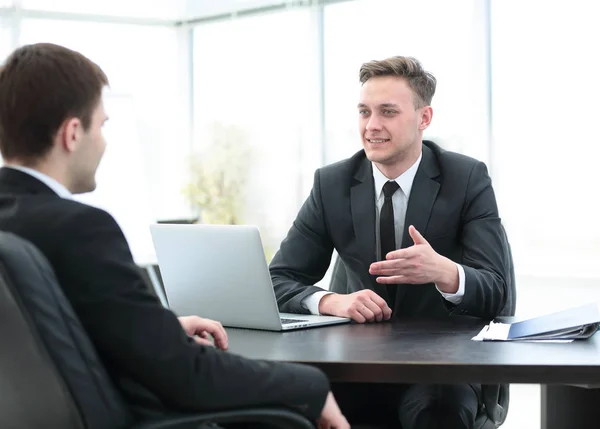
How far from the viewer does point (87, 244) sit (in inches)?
62.5

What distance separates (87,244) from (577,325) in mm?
1211

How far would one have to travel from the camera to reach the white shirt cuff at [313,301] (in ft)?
8.85

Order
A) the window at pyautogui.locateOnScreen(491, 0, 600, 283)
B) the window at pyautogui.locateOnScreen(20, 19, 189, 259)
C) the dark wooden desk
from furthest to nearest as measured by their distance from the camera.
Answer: the window at pyautogui.locateOnScreen(20, 19, 189, 259), the window at pyautogui.locateOnScreen(491, 0, 600, 283), the dark wooden desk

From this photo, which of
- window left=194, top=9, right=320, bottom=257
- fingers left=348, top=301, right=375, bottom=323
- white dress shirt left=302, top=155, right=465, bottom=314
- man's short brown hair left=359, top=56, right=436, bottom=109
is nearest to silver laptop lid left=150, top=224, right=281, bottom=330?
fingers left=348, top=301, right=375, bottom=323

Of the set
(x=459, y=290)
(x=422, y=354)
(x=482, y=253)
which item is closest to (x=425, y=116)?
(x=482, y=253)

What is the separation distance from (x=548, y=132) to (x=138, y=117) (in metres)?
3.89

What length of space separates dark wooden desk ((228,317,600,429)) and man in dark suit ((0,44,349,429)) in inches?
8.5

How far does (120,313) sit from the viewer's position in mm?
1592

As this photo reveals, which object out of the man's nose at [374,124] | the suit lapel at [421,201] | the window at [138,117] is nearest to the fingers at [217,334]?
the suit lapel at [421,201]

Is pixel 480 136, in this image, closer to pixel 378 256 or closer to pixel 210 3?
pixel 210 3

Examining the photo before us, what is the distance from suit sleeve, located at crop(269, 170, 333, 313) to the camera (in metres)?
2.99

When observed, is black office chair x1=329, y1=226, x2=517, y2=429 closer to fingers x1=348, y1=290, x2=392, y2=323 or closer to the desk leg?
the desk leg

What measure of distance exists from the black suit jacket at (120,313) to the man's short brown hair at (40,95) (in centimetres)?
7

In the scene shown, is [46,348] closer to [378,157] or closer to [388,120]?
[378,157]
